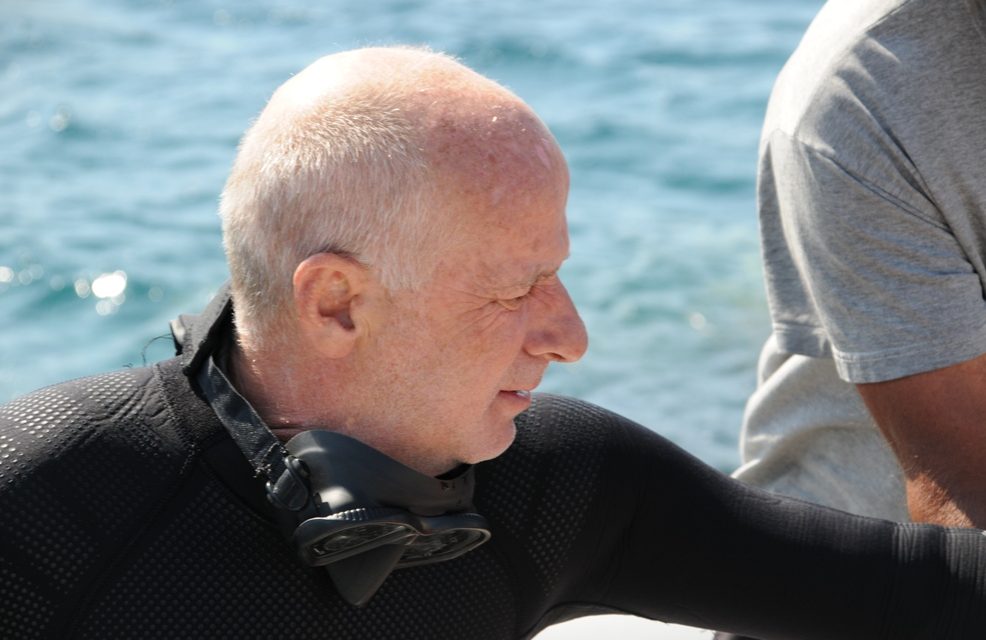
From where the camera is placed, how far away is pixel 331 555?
1472mm

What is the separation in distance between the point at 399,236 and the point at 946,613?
851 millimetres

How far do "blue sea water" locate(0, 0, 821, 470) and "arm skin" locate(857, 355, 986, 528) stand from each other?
3.08 meters

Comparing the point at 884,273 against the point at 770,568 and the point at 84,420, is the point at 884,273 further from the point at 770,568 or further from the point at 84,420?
the point at 84,420

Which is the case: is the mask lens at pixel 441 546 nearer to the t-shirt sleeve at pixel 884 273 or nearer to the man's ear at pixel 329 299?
the man's ear at pixel 329 299

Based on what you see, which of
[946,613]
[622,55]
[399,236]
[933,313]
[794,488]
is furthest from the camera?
[622,55]

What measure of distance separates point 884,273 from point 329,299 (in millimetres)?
864

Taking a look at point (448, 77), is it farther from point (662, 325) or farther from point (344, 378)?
point (662, 325)

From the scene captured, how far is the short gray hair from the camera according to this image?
1.45 meters

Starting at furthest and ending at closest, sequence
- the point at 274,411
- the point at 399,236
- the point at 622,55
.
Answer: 1. the point at 622,55
2. the point at 274,411
3. the point at 399,236

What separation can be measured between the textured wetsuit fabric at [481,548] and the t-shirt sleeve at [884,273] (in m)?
0.28

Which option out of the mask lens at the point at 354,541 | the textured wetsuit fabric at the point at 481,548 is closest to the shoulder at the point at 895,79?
the textured wetsuit fabric at the point at 481,548

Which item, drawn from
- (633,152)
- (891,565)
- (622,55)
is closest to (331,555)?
(891,565)

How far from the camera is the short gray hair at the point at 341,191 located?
145cm

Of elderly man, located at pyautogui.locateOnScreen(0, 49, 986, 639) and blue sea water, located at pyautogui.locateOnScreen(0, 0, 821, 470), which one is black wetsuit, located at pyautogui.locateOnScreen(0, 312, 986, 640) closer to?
elderly man, located at pyautogui.locateOnScreen(0, 49, 986, 639)
